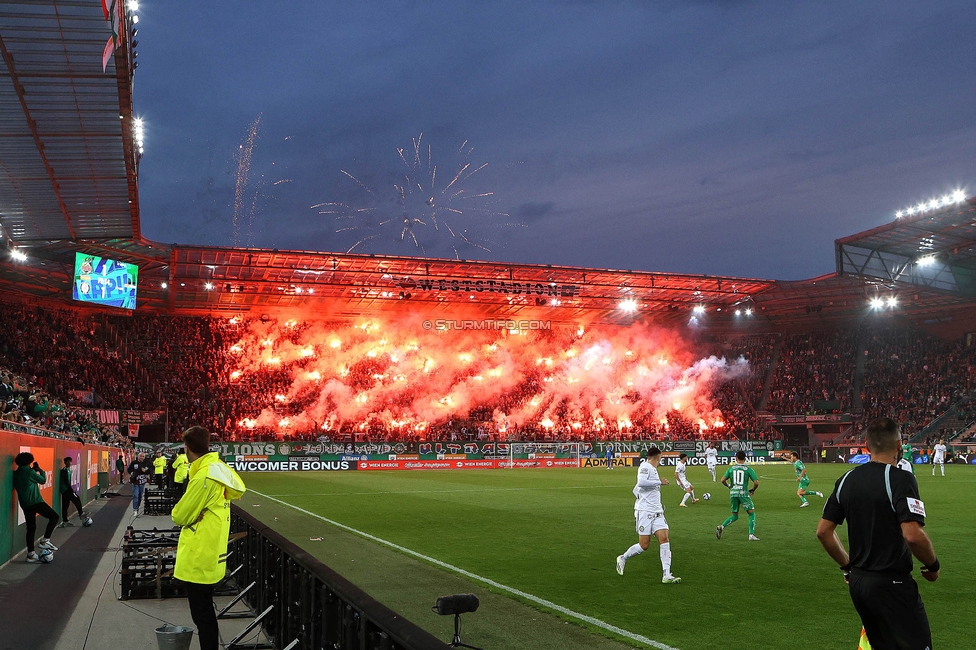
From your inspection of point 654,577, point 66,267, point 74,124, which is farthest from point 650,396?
point 654,577

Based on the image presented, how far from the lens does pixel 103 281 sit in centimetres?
4238

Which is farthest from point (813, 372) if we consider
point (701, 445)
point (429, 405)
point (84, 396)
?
point (84, 396)

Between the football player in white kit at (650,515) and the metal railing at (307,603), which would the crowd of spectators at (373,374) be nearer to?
A: the metal railing at (307,603)

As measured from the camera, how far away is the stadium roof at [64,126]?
20.3m

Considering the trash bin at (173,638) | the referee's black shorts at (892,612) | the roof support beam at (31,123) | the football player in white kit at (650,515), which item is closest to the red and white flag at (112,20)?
the roof support beam at (31,123)

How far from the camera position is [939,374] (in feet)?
201

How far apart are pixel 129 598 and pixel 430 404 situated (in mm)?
56699

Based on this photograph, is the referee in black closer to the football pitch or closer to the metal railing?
the metal railing

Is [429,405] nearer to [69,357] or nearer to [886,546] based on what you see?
[69,357]

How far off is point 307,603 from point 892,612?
438 centimetres

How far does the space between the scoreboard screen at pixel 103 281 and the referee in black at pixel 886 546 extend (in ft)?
140

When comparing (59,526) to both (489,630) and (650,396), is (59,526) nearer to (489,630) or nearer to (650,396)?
(489,630)

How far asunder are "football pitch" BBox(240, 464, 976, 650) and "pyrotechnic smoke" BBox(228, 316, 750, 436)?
37.4 m

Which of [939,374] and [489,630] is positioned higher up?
[939,374]
